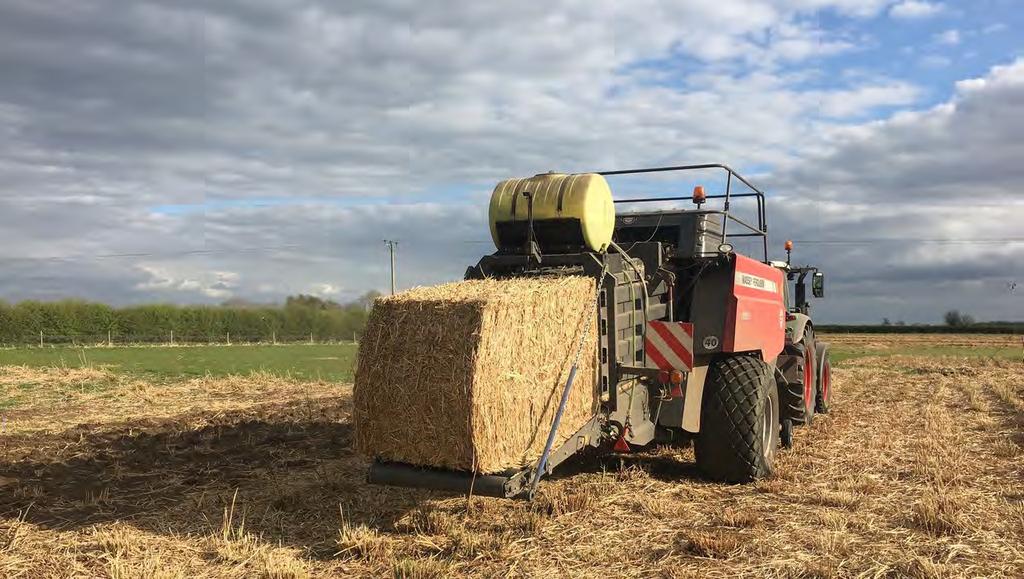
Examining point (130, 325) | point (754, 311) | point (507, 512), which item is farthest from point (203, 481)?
point (130, 325)

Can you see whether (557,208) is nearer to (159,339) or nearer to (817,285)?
(817,285)

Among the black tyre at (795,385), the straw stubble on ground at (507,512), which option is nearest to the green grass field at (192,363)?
the straw stubble on ground at (507,512)

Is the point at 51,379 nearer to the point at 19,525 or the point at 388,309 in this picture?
the point at 19,525

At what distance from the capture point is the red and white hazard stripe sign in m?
6.82

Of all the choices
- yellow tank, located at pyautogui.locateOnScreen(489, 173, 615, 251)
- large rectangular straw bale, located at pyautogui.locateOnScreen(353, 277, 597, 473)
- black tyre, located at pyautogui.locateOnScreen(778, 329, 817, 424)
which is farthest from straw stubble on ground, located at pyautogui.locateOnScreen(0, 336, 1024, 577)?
yellow tank, located at pyautogui.locateOnScreen(489, 173, 615, 251)

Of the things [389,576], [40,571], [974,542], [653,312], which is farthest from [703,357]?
[40,571]

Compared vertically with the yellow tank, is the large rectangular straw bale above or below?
below

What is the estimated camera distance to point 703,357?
7.47m

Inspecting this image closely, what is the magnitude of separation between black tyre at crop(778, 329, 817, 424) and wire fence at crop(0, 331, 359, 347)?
4251cm

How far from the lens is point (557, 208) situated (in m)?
6.57

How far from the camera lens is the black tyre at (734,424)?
7105 mm

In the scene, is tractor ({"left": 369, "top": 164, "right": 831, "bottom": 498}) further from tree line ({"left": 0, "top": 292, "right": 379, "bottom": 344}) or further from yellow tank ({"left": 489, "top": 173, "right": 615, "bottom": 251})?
tree line ({"left": 0, "top": 292, "right": 379, "bottom": 344})

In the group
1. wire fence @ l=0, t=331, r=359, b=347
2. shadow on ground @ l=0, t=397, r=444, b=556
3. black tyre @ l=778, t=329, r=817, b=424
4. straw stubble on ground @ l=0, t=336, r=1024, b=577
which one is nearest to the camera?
straw stubble on ground @ l=0, t=336, r=1024, b=577

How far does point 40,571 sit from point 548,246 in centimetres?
451
